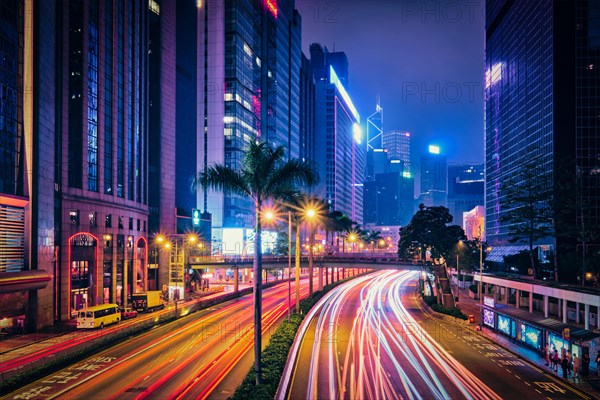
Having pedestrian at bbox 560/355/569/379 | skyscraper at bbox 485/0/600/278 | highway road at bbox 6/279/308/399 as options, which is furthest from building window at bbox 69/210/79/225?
skyscraper at bbox 485/0/600/278

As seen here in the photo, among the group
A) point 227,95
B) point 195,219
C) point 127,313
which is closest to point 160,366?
point 127,313

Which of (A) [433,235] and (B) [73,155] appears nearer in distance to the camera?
(B) [73,155]

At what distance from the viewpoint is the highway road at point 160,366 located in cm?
2648

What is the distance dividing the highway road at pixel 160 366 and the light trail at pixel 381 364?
5422 millimetres

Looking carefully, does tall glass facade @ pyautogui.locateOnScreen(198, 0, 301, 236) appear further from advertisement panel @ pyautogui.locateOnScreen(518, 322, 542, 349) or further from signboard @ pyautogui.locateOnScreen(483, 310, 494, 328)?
advertisement panel @ pyautogui.locateOnScreen(518, 322, 542, 349)

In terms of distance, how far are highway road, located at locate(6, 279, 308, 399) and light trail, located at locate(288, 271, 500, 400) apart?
5.42m

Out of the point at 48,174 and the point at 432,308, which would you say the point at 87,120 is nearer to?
the point at 48,174

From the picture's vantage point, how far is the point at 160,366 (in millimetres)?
31953

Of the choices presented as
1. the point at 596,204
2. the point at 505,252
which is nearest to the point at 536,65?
the point at 596,204

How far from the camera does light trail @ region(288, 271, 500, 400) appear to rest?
88.6 ft

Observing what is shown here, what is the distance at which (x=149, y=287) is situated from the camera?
81.6 meters

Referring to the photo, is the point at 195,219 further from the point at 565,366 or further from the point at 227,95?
the point at 565,366

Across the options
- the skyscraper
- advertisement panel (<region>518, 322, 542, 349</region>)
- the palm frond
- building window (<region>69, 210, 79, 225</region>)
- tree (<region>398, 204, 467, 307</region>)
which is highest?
the skyscraper

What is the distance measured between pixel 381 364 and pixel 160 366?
51.0 ft
